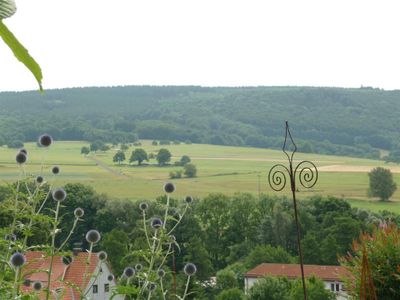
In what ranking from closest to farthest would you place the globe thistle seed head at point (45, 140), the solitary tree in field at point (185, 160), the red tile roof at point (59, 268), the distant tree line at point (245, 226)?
the red tile roof at point (59, 268) < the globe thistle seed head at point (45, 140) < the distant tree line at point (245, 226) < the solitary tree in field at point (185, 160)

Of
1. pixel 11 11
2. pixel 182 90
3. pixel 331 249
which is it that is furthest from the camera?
pixel 182 90

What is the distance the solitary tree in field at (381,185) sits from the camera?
76.0 meters

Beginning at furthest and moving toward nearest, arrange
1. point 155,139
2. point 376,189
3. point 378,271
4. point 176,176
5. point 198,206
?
point 155,139 → point 176,176 → point 376,189 → point 198,206 → point 378,271

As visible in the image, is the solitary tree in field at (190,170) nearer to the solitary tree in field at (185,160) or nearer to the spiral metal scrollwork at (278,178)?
the solitary tree in field at (185,160)

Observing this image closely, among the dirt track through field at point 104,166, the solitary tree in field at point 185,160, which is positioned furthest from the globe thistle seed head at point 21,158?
the solitary tree in field at point 185,160

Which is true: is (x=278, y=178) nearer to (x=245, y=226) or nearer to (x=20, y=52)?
(x=20, y=52)

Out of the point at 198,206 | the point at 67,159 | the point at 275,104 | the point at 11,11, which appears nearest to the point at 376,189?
the point at 198,206

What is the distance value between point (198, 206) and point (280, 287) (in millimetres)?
21493

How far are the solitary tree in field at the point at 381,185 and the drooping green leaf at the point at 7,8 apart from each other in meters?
77.2

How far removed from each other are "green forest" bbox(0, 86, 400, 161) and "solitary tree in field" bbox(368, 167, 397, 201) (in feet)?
134

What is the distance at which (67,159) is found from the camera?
3885 inches

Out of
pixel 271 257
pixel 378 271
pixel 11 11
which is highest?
pixel 11 11

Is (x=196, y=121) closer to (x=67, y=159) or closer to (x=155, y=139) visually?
(x=155, y=139)

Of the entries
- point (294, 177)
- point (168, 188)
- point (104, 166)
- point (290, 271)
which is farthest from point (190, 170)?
point (294, 177)
